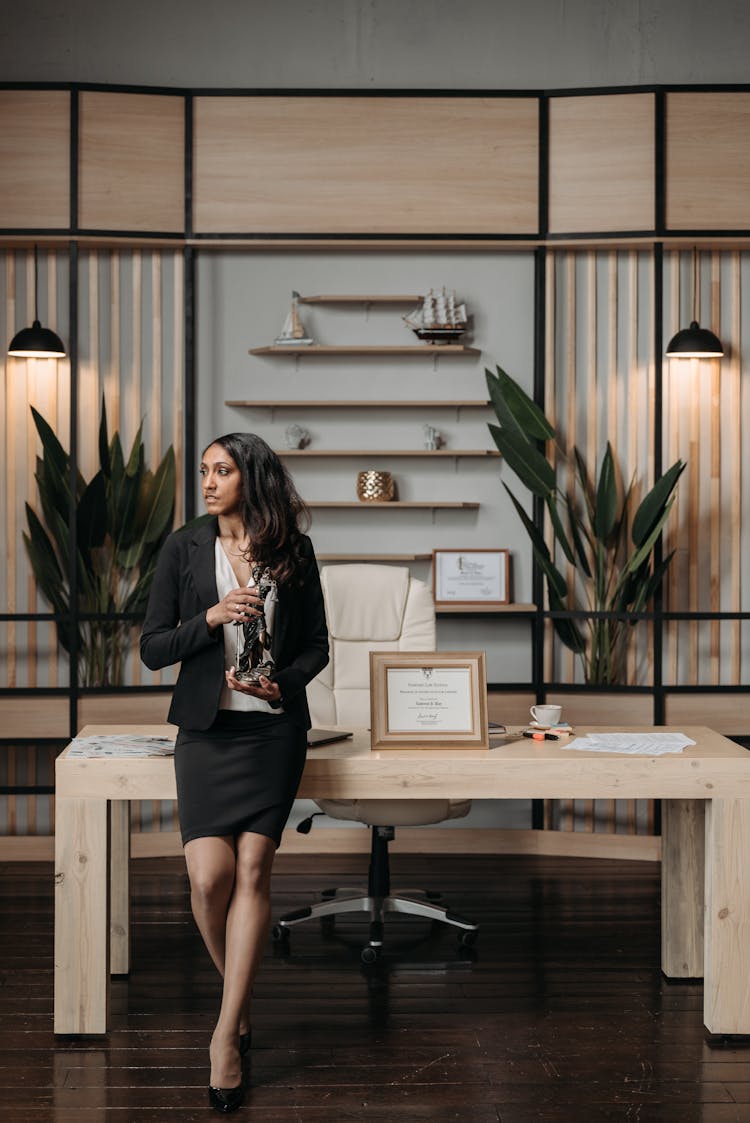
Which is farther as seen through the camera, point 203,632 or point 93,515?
point 93,515

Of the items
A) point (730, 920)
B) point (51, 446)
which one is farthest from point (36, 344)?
point (730, 920)

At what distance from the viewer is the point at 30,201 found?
4598mm

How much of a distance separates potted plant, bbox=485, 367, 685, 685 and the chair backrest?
758mm

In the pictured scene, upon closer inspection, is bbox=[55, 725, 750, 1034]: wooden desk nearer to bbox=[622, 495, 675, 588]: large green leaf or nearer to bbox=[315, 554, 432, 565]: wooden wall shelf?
bbox=[622, 495, 675, 588]: large green leaf

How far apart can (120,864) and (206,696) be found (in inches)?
34.9

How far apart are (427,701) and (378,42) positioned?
310 centimetres

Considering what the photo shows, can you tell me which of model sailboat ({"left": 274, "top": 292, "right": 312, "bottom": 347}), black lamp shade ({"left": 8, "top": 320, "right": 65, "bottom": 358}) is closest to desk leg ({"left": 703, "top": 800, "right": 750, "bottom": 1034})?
model sailboat ({"left": 274, "top": 292, "right": 312, "bottom": 347})

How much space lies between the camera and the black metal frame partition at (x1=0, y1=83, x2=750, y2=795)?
4.60m

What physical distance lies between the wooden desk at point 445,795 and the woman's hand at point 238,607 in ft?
1.63

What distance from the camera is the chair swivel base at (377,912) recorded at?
363cm

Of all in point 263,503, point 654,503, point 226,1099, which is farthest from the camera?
point 654,503

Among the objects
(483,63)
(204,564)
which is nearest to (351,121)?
(483,63)

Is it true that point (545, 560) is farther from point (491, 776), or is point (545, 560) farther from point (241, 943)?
point (241, 943)

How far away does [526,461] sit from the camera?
4.53m
